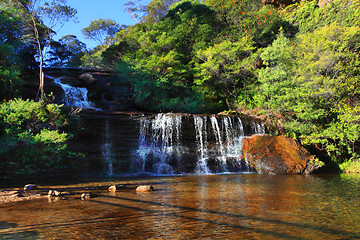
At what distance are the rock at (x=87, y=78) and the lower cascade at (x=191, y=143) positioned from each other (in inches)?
485

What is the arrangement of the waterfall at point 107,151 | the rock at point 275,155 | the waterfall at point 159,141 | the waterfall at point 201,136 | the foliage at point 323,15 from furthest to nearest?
the foliage at point 323,15 → the waterfall at point 201,136 → the waterfall at point 159,141 → the waterfall at point 107,151 → the rock at point 275,155

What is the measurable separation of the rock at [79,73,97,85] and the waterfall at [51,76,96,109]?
2047mm

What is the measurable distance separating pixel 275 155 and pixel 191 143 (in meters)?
5.06

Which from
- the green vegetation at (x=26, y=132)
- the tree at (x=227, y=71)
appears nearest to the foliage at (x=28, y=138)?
the green vegetation at (x=26, y=132)

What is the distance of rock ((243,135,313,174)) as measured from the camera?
44.3ft

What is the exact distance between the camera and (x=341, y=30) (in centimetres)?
1512

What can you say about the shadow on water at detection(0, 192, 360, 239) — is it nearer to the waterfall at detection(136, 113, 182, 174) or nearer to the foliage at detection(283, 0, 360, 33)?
the waterfall at detection(136, 113, 182, 174)

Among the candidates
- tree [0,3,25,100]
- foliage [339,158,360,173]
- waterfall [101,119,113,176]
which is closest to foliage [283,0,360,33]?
foliage [339,158,360,173]

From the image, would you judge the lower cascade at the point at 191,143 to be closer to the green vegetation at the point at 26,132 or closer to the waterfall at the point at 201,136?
the waterfall at the point at 201,136

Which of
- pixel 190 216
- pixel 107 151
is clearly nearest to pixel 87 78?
pixel 107 151

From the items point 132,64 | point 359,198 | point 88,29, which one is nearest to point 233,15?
point 132,64

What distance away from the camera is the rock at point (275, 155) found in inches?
531

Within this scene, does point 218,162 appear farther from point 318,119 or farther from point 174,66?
point 174,66

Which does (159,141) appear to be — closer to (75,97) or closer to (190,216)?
(190,216)
